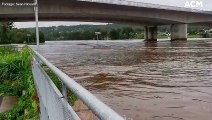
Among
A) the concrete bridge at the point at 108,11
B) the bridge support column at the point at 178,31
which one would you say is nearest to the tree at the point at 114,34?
the bridge support column at the point at 178,31

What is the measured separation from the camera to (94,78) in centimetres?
1323

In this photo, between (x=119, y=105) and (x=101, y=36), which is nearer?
(x=119, y=105)

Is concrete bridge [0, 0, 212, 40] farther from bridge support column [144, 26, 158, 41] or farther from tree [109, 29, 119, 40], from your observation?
tree [109, 29, 119, 40]

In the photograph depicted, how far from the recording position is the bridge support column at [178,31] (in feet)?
236

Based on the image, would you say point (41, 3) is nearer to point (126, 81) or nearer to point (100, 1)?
point (100, 1)

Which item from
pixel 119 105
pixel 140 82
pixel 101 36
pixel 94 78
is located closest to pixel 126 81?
pixel 140 82

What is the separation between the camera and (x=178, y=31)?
238 ft

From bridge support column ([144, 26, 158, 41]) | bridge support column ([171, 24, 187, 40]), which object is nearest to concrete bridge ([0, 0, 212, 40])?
bridge support column ([171, 24, 187, 40])

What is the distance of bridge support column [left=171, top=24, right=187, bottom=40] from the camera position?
236ft

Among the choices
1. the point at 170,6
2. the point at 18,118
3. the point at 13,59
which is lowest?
the point at 18,118

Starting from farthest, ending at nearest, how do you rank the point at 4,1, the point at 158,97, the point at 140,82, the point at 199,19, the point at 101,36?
the point at 101,36 → the point at 199,19 → the point at 4,1 → the point at 140,82 → the point at 158,97

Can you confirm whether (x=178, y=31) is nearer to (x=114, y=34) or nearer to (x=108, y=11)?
(x=108, y=11)

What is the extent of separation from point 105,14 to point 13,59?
150ft

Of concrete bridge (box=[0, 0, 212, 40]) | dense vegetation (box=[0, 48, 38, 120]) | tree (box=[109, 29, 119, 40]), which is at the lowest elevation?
dense vegetation (box=[0, 48, 38, 120])
